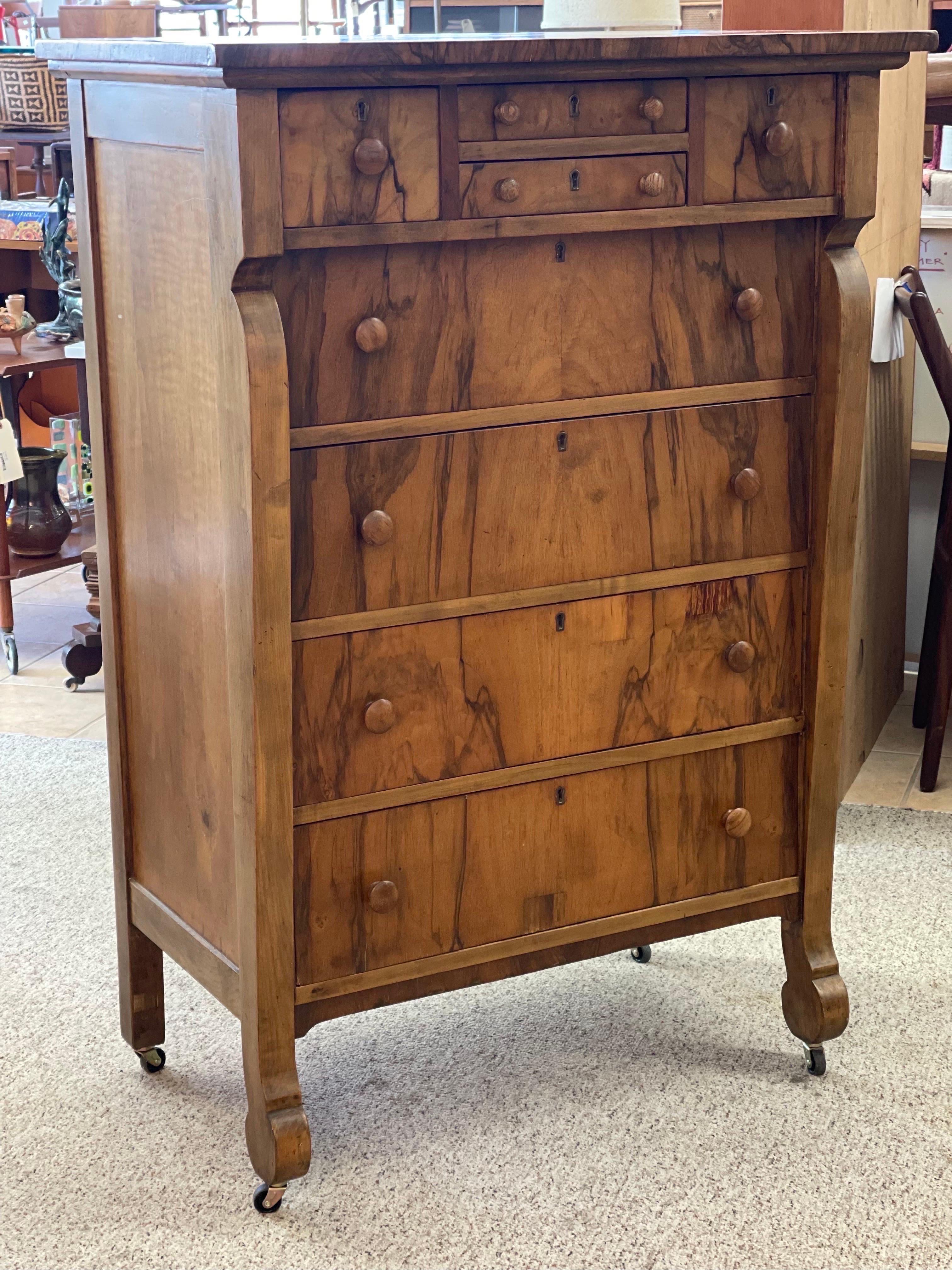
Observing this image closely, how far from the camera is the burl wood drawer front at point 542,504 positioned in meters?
1.51

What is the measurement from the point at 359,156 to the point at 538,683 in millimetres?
611

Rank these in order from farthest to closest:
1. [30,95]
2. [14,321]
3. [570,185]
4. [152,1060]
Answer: [30,95], [14,321], [152,1060], [570,185]

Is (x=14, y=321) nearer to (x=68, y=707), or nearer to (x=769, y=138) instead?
(x=68, y=707)

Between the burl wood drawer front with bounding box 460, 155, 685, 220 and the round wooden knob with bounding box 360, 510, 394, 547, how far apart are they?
314 mm

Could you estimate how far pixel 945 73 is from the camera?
9.55 ft

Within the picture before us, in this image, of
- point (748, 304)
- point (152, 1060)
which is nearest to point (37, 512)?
point (152, 1060)

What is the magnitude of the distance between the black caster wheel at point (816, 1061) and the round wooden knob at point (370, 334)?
109 centimetres

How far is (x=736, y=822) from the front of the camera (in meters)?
1.82

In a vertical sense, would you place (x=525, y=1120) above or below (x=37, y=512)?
below

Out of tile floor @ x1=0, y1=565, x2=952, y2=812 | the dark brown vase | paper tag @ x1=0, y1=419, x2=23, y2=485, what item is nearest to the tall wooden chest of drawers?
tile floor @ x1=0, y1=565, x2=952, y2=812

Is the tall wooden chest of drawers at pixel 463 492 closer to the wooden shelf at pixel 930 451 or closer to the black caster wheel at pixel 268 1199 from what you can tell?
the black caster wheel at pixel 268 1199

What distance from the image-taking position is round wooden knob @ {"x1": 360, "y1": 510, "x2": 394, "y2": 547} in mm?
1514

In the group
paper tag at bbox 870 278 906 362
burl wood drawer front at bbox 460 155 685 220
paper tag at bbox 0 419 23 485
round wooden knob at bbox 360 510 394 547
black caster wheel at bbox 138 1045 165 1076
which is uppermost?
burl wood drawer front at bbox 460 155 685 220

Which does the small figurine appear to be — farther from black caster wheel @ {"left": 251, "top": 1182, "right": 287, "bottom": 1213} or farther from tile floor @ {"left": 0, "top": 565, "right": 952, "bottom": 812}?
black caster wheel @ {"left": 251, "top": 1182, "right": 287, "bottom": 1213}
